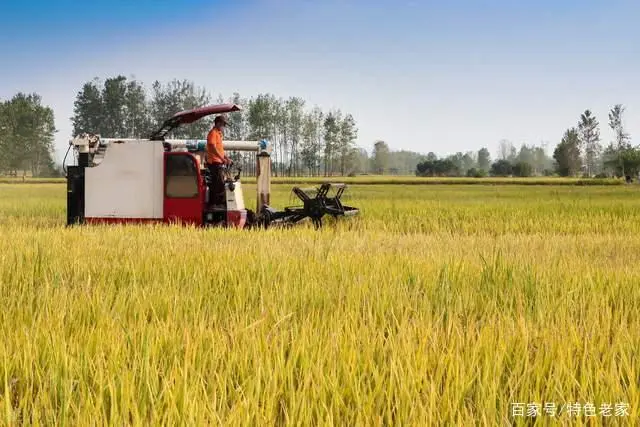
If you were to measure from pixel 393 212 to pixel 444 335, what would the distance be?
13677 millimetres

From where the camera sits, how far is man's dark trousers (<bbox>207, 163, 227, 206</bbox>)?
10.3m

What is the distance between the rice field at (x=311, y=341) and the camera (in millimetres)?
2158

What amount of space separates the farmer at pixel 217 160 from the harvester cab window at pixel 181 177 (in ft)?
1.30

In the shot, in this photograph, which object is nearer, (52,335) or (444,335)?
(52,335)

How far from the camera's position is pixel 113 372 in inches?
97.5

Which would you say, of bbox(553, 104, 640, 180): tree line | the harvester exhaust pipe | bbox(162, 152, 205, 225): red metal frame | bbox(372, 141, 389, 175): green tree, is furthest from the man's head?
bbox(372, 141, 389, 175): green tree

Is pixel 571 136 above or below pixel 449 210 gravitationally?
above

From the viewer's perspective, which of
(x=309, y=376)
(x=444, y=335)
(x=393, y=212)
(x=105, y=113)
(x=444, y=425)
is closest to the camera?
(x=444, y=425)

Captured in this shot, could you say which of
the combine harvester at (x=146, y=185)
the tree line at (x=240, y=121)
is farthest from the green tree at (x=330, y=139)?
Result: the combine harvester at (x=146, y=185)

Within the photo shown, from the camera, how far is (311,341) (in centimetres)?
281

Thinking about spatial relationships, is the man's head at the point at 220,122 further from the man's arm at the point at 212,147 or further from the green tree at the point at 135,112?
the green tree at the point at 135,112

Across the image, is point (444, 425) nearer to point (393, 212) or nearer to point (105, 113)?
point (393, 212)

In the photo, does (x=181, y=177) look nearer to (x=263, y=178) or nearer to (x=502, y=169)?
(x=263, y=178)

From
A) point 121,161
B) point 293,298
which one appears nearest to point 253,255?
point 293,298
